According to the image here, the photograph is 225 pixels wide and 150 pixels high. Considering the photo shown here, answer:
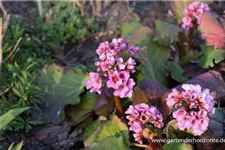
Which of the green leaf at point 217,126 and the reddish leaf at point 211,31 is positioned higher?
the reddish leaf at point 211,31

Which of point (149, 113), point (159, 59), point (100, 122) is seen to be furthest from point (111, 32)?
point (149, 113)

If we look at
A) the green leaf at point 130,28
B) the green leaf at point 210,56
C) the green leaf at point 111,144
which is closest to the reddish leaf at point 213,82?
the green leaf at point 210,56

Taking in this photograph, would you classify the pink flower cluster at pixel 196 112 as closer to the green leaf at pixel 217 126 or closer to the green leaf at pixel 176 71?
the green leaf at pixel 217 126

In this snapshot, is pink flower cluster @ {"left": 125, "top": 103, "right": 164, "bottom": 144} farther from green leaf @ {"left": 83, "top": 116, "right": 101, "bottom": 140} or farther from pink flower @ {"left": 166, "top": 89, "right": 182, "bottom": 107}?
green leaf @ {"left": 83, "top": 116, "right": 101, "bottom": 140}

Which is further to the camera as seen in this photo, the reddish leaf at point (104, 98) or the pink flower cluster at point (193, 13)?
the pink flower cluster at point (193, 13)

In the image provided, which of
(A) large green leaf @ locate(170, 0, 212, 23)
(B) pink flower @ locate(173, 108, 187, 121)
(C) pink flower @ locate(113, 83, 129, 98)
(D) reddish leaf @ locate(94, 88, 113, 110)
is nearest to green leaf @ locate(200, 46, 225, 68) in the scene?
(A) large green leaf @ locate(170, 0, 212, 23)

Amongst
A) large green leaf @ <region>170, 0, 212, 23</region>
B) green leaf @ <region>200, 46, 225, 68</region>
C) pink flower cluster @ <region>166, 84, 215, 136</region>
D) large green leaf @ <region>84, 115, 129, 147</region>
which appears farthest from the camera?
large green leaf @ <region>170, 0, 212, 23</region>
